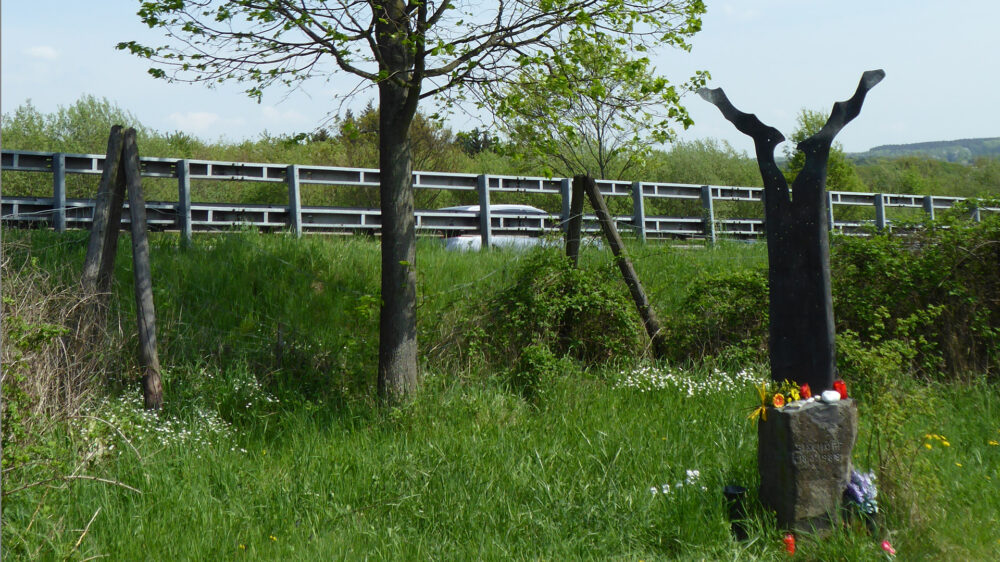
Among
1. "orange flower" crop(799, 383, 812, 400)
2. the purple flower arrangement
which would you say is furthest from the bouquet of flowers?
the purple flower arrangement

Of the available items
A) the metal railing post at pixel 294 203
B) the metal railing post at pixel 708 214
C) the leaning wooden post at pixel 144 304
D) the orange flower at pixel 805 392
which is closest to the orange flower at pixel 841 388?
the orange flower at pixel 805 392

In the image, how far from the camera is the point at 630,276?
8.77 meters

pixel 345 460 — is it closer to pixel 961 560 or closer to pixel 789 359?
pixel 789 359

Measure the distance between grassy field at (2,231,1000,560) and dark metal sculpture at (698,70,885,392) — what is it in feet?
1.84

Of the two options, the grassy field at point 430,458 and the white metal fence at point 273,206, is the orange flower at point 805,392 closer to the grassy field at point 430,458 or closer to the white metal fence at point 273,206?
the grassy field at point 430,458

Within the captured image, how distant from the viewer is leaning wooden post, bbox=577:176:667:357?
8734 mm

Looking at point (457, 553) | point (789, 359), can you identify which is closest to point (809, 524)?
point (789, 359)

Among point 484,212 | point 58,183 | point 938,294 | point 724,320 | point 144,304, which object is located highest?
point 58,183

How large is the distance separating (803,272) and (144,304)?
A: 18.2ft

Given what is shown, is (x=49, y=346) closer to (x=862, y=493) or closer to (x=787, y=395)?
(x=787, y=395)

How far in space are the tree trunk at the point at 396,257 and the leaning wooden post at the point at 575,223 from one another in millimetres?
2281

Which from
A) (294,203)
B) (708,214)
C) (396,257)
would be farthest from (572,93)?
(708,214)

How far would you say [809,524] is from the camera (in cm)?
447

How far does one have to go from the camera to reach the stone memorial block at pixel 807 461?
4453mm
